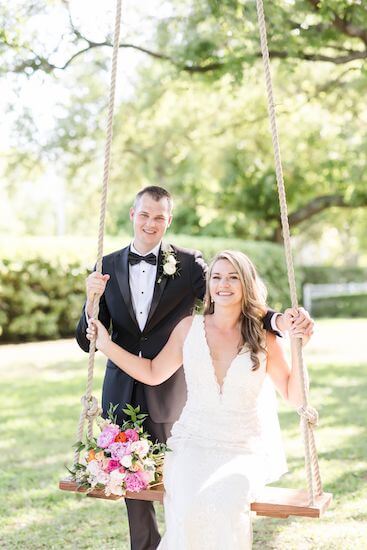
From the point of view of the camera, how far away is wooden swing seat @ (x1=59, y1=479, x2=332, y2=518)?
124 inches

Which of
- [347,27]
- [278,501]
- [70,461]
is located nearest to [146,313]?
[278,501]

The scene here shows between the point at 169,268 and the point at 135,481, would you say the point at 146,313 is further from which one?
the point at 135,481

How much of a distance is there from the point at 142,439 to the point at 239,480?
48cm

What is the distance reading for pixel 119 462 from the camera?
3.35 m

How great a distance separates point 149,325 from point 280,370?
69 cm

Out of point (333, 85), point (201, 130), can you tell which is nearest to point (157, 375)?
point (333, 85)

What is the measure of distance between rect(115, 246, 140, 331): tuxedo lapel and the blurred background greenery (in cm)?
251

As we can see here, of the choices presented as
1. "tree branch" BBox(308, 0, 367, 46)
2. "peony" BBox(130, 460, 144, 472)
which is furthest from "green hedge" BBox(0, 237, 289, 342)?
"peony" BBox(130, 460, 144, 472)

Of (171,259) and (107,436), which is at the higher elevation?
(171,259)

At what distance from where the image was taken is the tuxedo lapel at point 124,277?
3.86m

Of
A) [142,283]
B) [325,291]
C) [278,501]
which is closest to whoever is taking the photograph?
[278,501]

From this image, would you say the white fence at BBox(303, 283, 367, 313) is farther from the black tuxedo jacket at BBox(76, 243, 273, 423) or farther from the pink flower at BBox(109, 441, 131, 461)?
the pink flower at BBox(109, 441, 131, 461)

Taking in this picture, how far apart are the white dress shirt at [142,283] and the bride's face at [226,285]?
1.40ft

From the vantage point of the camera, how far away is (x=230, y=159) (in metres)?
18.5
